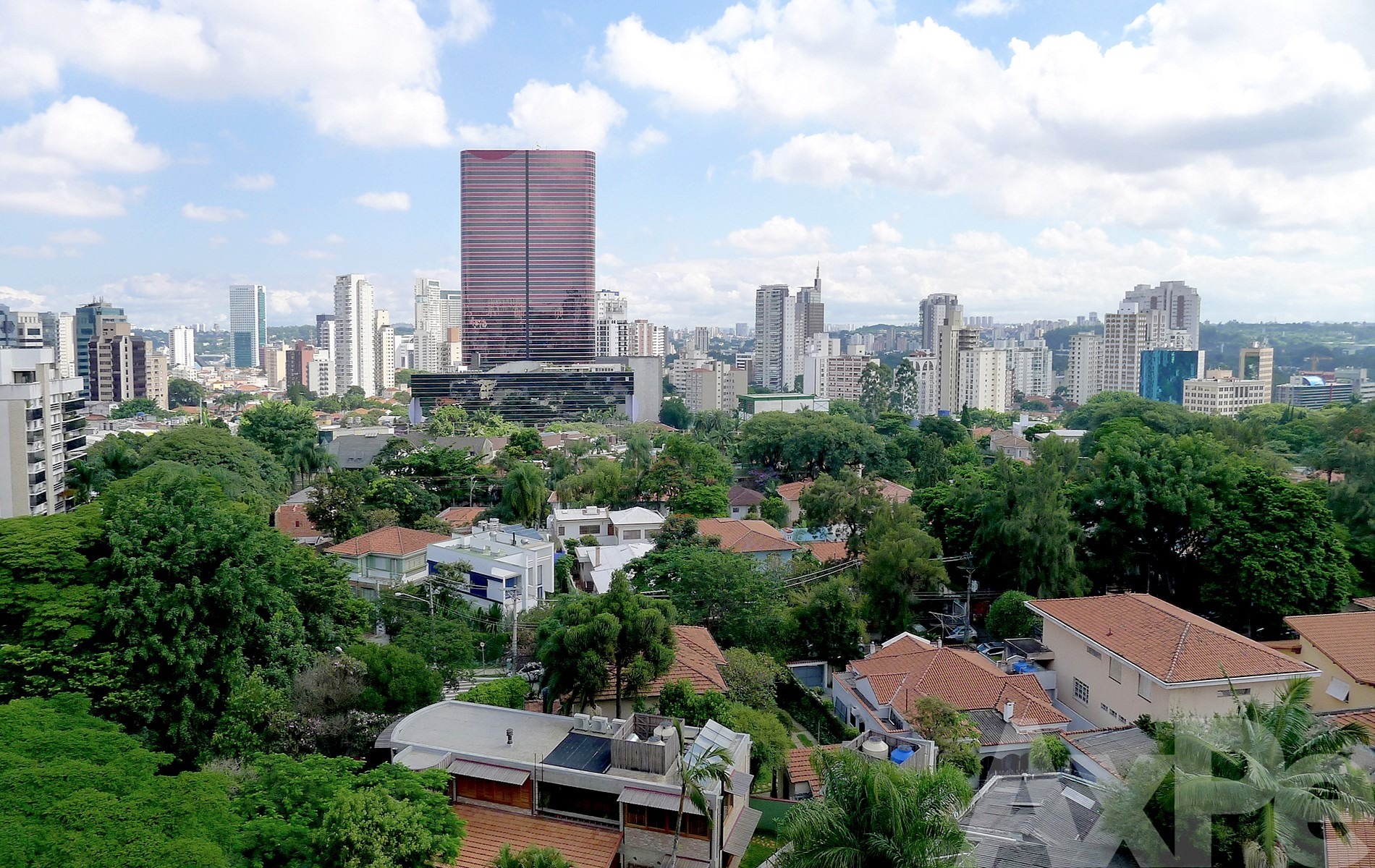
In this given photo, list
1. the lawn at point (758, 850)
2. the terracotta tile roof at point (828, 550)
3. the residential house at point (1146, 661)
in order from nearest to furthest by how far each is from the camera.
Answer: the lawn at point (758, 850), the residential house at point (1146, 661), the terracotta tile roof at point (828, 550)

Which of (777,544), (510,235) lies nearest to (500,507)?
(777,544)

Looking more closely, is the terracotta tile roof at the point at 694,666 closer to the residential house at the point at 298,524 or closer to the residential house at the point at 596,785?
the residential house at the point at 596,785

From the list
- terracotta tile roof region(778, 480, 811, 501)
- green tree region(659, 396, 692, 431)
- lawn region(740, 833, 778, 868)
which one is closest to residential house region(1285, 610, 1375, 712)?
lawn region(740, 833, 778, 868)

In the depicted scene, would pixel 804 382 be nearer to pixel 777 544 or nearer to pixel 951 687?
pixel 777 544

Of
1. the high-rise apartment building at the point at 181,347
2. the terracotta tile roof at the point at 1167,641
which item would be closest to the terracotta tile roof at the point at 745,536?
the terracotta tile roof at the point at 1167,641

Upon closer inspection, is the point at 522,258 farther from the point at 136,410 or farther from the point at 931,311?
the point at 931,311

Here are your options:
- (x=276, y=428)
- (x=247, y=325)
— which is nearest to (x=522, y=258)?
(x=276, y=428)
